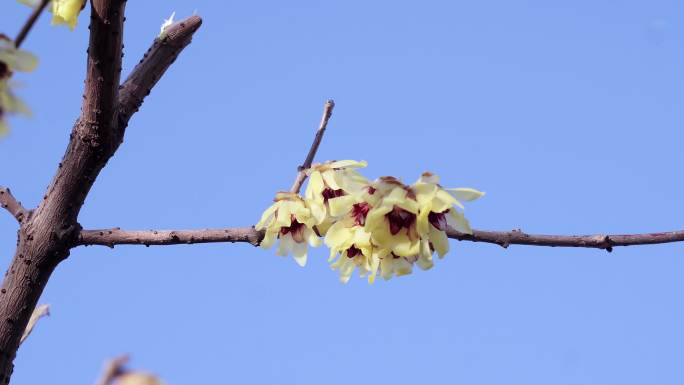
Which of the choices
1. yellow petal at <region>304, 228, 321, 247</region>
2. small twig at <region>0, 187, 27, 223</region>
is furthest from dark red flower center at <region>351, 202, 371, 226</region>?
small twig at <region>0, 187, 27, 223</region>

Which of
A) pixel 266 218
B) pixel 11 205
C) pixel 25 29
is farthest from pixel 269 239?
pixel 25 29

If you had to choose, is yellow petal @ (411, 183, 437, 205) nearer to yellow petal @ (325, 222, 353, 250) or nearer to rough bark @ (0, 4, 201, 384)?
yellow petal @ (325, 222, 353, 250)

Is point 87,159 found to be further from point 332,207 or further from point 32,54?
point 32,54

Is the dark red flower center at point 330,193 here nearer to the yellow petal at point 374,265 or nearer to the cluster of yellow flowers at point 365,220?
the cluster of yellow flowers at point 365,220

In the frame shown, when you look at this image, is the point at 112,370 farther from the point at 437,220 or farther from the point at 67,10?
the point at 67,10

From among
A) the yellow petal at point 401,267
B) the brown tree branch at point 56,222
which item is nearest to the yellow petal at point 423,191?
the yellow petal at point 401,267

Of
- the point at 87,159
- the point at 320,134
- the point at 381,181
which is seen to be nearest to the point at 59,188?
the point at 87,159
